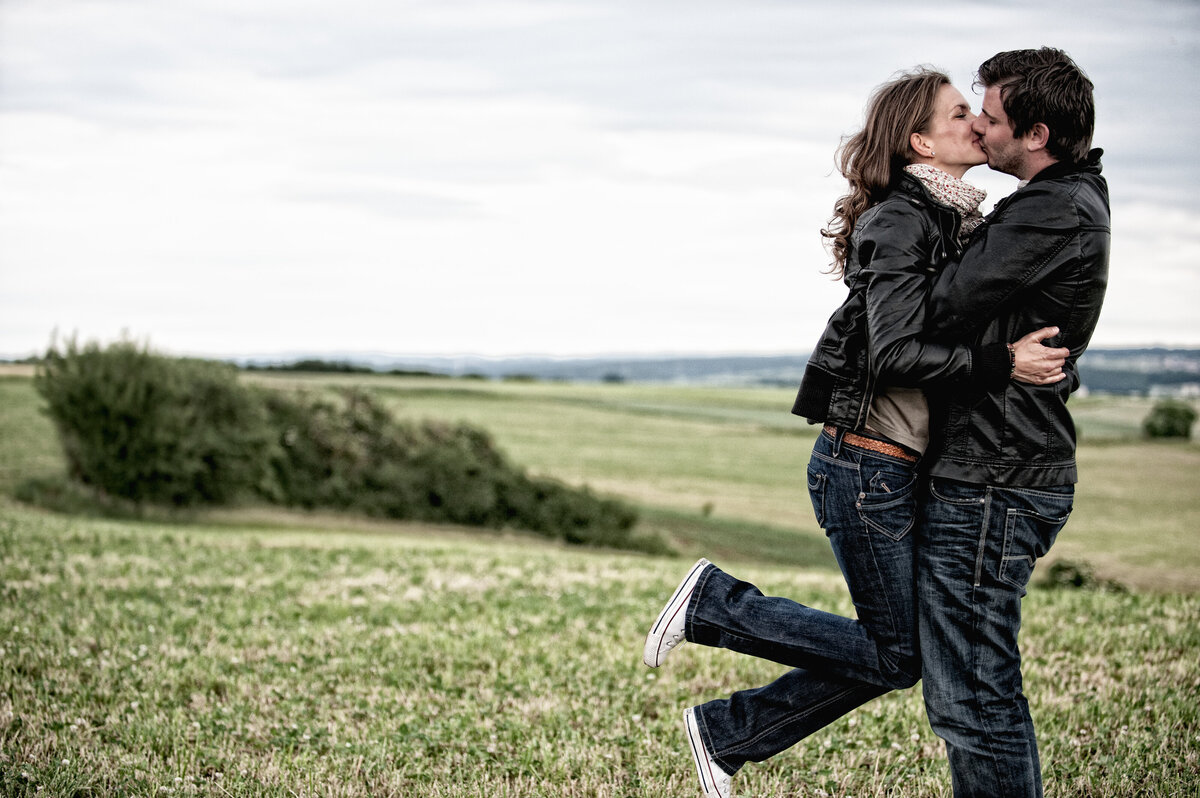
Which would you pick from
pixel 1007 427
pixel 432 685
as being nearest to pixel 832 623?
pixel 1007 427

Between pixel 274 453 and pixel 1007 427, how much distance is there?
34.7 m

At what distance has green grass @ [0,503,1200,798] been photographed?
14.0ft

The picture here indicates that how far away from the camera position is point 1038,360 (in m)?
2.99

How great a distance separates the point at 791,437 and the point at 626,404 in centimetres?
2497

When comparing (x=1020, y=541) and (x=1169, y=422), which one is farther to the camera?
(x=1169, y=422)

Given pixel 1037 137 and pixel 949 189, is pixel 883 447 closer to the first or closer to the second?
pixel 949 189

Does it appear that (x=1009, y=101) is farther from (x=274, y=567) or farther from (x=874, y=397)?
(x=274, y=567)

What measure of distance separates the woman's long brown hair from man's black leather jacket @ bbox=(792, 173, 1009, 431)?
0.30 ft

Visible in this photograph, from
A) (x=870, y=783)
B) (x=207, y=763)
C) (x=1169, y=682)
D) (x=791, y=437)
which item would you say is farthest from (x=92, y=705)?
(x=791, y=437)

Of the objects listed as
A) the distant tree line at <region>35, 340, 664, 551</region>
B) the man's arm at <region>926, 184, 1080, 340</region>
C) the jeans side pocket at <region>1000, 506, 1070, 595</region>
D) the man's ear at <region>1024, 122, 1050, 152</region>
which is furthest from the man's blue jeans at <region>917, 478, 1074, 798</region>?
the distant tree line at <region>35, 340, 664, 551</region>

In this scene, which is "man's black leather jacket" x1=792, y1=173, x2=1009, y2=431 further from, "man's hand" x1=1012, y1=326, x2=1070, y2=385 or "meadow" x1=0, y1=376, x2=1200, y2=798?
"meadow" x1=0, y1=376, x2=1200, y2=798

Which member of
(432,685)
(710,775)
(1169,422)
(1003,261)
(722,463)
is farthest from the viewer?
(1169,422)

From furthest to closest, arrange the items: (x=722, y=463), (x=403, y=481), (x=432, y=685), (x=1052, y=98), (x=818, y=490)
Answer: (x=722, y=463), (x=403, y=481), (x=432, y=685), (x=818, y=490), (x=1052, y=98)

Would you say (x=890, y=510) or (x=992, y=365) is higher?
(x=992, y=365)
